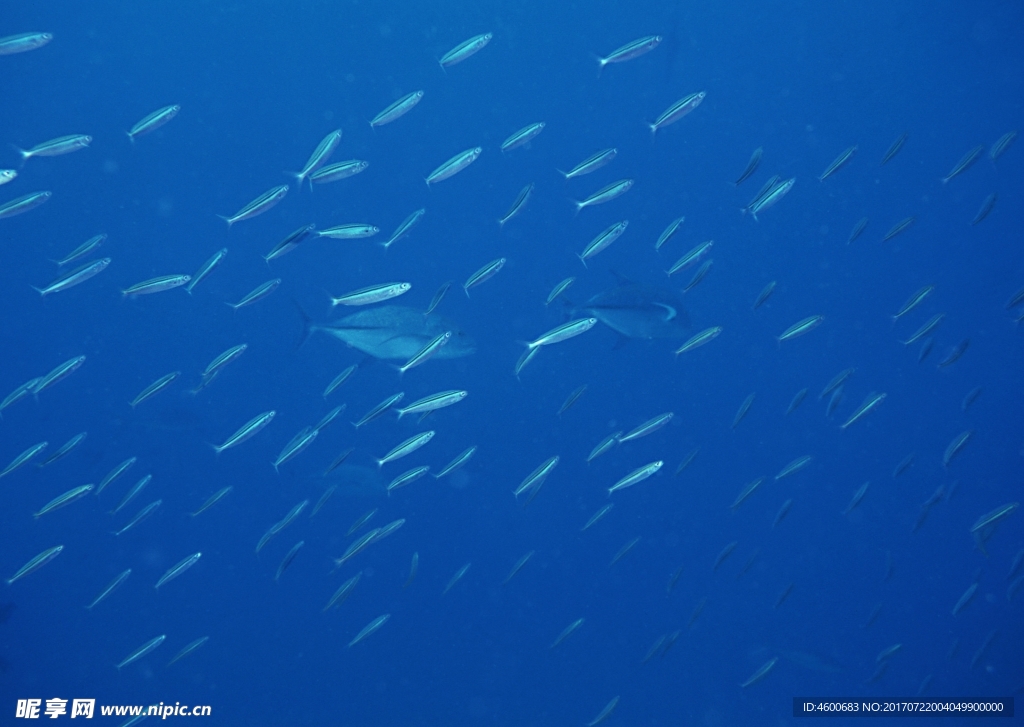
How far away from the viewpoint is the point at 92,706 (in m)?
6.58

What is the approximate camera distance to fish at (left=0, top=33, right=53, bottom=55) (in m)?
3.29

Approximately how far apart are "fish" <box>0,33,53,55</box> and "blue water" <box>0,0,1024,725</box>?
137 inches

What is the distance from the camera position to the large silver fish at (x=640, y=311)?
454cm

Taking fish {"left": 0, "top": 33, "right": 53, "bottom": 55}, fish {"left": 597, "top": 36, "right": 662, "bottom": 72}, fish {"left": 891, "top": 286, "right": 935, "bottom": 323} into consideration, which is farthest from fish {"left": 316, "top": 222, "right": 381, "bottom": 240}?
fish {"left": 891, "top": 286, "right": 935, "bottom": 323}

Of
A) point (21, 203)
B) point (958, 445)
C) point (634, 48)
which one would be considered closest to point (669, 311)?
point (634, 48)

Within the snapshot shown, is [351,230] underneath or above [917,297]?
above

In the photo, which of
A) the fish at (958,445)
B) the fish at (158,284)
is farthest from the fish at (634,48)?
the fish at (958,445)

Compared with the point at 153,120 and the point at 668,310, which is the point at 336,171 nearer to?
the point at 153,120

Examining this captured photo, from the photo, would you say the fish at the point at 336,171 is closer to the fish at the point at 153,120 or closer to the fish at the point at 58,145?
the fish at the point at 153,120

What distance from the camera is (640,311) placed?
15.4 ft

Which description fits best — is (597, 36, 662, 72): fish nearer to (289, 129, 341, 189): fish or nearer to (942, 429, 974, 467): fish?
(289, 129, 341, 189): fish

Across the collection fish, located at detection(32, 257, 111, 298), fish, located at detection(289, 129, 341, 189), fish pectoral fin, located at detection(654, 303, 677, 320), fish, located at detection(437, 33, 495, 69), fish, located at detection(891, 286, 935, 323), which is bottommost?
fish, located at detection(891, 286, 935, 323)

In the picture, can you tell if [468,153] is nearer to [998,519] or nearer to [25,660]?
[998,519]

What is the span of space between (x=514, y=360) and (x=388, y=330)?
3.44 m
